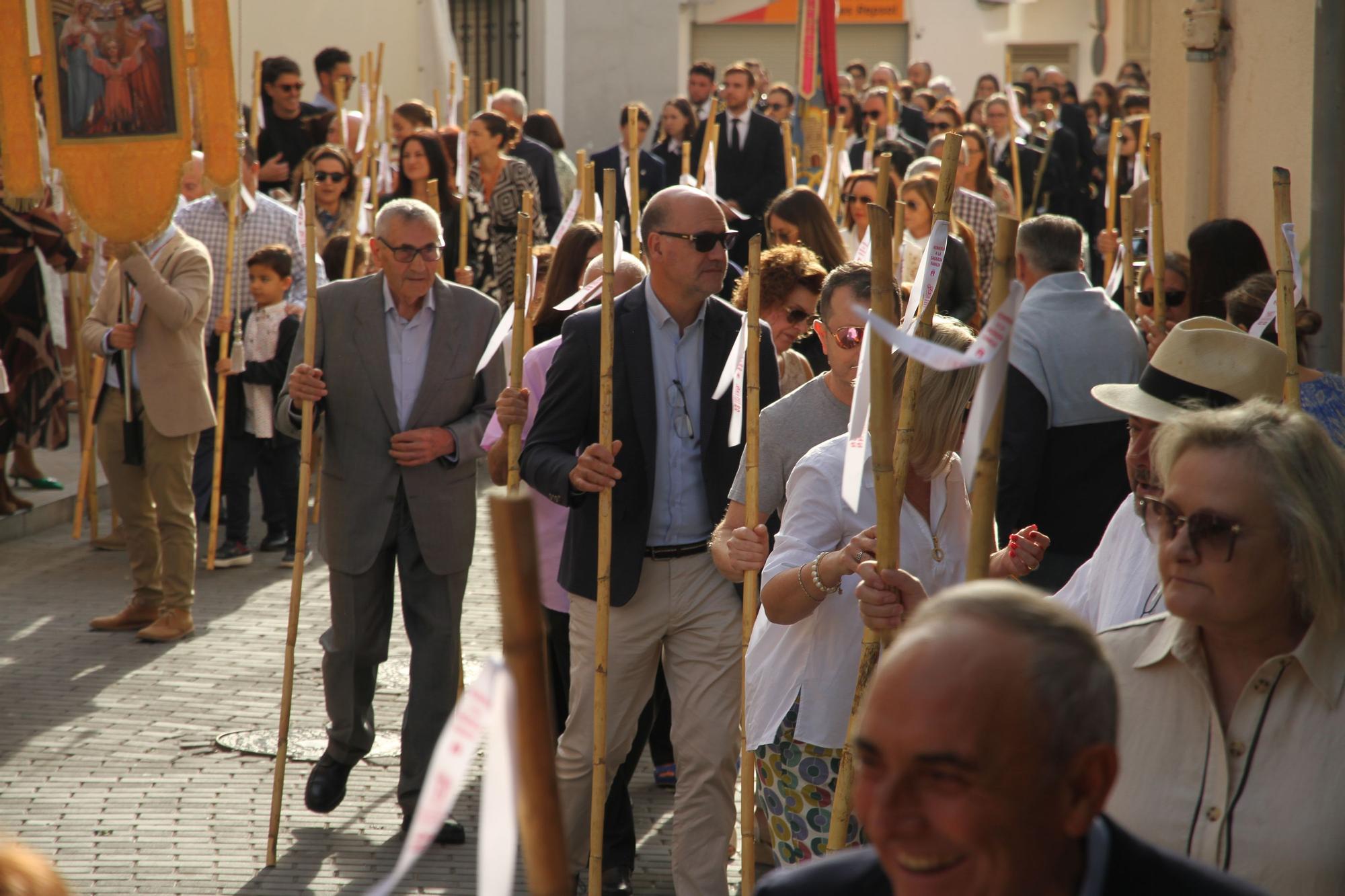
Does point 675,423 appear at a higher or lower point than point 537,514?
higher

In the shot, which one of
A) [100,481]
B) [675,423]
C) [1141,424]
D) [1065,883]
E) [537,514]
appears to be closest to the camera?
[1065,883]

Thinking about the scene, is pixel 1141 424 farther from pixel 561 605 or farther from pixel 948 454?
pixel 561 605

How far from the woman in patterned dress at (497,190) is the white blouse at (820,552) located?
7.31m

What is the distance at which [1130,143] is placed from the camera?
43.9 feet

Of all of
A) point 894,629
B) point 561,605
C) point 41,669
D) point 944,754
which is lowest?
point 41,669

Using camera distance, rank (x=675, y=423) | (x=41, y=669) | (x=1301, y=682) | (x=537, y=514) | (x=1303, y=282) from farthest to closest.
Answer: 1. (x=41, y=669)
2. (x=1303, y=282)
3. (x=537, y=514)
4. (x=675, y=423)
5. (x=1301, y=682)

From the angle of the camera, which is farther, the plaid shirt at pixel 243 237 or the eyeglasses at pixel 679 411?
the plaid shirt at pixel 243 237

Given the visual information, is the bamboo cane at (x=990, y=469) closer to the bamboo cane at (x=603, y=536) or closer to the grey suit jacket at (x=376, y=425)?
the bamboo cane at (x=603, y=536)

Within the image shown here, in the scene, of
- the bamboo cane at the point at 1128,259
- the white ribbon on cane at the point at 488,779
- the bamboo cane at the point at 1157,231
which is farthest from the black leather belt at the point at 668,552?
the white ribbon on cane at the point at 488,779

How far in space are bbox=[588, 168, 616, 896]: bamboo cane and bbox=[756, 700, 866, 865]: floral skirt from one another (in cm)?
86

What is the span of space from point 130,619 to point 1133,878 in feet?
23.9

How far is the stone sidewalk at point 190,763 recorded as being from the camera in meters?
5.56

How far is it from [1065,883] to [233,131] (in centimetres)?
656

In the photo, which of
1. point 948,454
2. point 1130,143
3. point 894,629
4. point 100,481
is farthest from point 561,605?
point 1130,143
